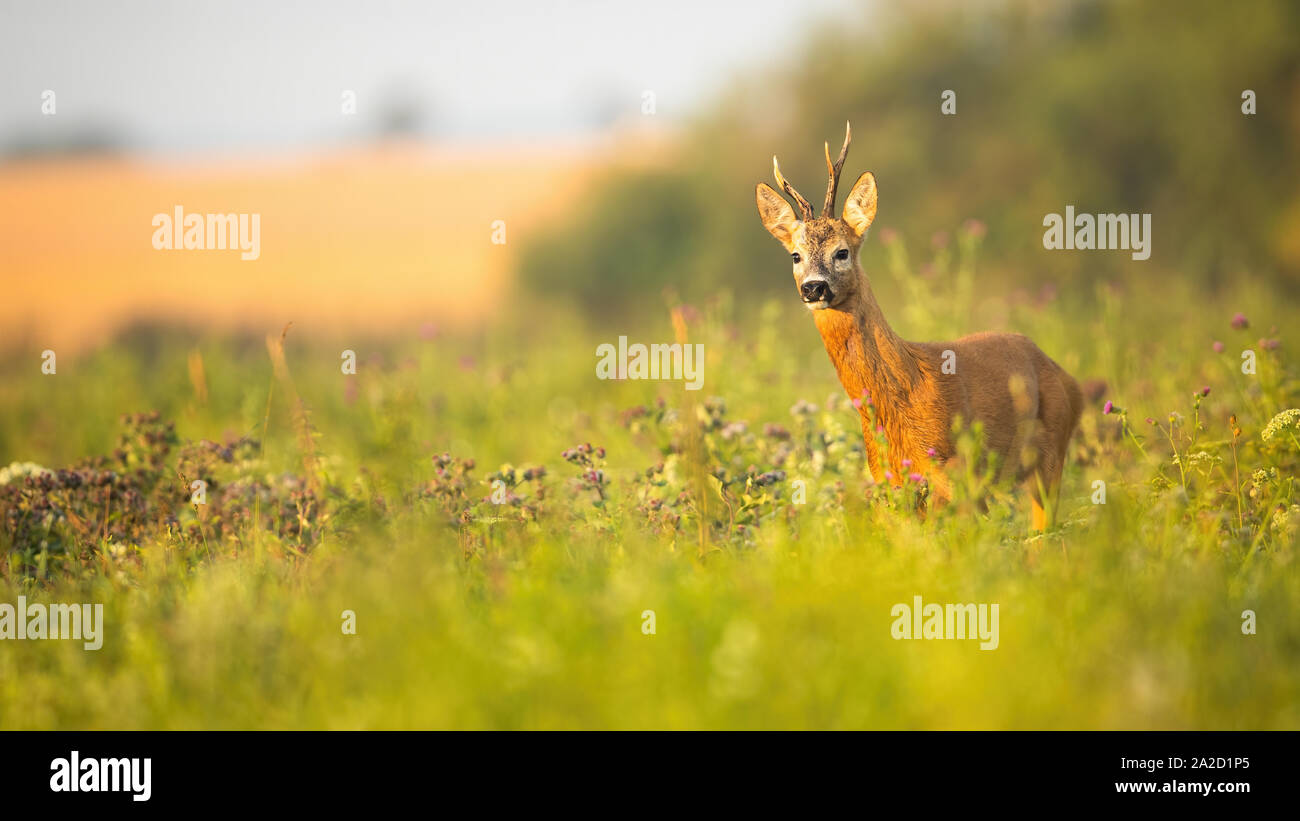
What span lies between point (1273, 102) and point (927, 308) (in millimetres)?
12679

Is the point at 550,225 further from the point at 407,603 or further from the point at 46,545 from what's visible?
the point at 407,603

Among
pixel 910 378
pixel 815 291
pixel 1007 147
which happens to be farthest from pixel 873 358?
pixel 1007 147

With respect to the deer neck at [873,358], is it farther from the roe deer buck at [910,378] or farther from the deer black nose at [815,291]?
the deer black nose at [815,291]

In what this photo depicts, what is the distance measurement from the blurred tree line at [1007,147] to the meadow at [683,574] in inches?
386

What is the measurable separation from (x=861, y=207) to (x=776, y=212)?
481 mm

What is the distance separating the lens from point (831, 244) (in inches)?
233

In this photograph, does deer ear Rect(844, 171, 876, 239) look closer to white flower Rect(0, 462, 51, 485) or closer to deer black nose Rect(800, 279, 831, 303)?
deer black nose Rect(800, 279, 831, 303)

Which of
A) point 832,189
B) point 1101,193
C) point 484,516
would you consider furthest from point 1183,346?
point 1101,193

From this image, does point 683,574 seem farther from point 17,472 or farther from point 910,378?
point 17,472

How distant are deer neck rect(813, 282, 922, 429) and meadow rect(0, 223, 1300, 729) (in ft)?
1.63

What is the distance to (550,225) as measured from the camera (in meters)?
25.3

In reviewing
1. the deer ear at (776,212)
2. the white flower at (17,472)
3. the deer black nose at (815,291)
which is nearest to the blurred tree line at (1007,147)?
the deer ear at (776,212)

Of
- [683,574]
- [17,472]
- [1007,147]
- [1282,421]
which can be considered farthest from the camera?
[1007,147]

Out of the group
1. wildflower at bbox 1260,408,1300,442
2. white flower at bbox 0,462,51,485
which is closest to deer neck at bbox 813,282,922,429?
wildflower at bbox 1260,408,1300,442
